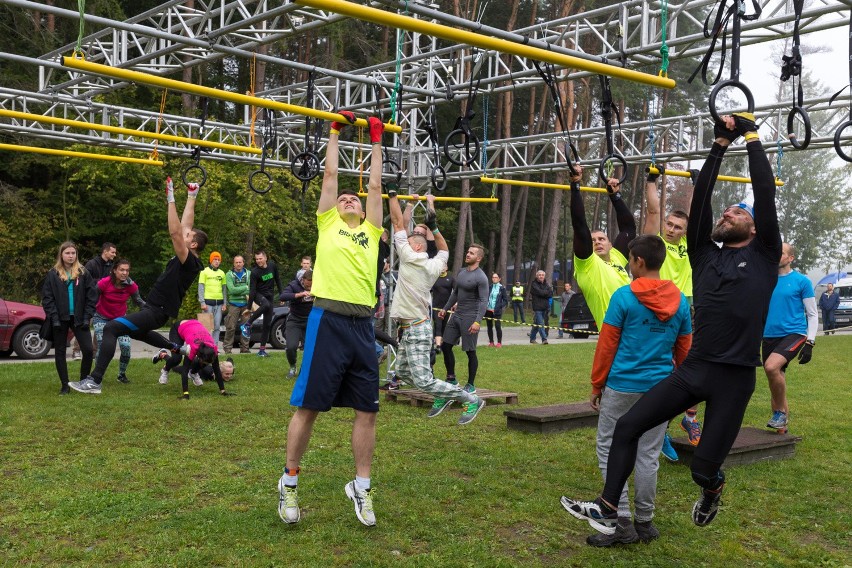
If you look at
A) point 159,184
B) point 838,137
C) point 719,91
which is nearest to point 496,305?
point 159,184

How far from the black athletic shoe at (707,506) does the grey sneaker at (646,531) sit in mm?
448

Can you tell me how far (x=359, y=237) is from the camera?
512cm

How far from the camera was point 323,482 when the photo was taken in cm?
584

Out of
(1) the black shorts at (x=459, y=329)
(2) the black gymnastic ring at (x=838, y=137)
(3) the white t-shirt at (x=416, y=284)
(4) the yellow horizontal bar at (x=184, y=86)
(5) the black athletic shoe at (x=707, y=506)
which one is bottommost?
(5) the black athletic shoe at (x=707, y=506)

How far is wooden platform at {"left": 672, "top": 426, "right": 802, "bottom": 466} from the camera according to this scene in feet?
21.9

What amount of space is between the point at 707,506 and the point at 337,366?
2232mm

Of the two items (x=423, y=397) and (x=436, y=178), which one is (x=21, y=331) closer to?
(x=423, y=397)

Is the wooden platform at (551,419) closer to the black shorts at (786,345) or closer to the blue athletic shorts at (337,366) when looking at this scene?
the black shorts at (786,345)

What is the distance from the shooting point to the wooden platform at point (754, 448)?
6688 millimetres

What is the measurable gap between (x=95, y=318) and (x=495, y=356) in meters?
8.20

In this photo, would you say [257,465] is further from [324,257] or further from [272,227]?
[272,227]

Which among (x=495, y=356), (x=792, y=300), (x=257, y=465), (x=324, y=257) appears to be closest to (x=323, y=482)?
(x=257, y=465)

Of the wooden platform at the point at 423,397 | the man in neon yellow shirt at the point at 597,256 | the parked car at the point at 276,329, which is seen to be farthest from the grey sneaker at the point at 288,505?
the parked car at the point at 276,329

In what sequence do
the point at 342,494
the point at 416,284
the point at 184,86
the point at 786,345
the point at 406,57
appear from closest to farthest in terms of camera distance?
the point at 342,494 → the point at 786,345 → the point at 184,86 → the point at 416,284 → the point at 406,57
